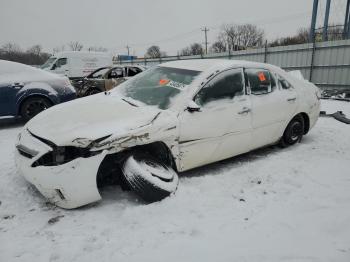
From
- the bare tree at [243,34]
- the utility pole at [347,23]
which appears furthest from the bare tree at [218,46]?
the utility pole at [347,23]

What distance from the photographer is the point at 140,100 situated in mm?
3625

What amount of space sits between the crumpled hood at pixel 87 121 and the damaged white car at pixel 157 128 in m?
0.01

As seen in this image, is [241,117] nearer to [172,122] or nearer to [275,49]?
A: [172,122]

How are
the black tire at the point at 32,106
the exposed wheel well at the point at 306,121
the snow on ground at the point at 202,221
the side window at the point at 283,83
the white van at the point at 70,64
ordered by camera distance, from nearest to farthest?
the snow on ground at the point at 202,221
the side window at the point at 283,83
the exposed wheel well at the point at 306,121
the black tire at the point at 32,106
the white van at the point at 70,64

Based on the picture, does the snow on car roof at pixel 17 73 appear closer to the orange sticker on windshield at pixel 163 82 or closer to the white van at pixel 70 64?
the orange sticker on windshield at pixel 163 82

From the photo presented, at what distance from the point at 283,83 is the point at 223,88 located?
4.54 feet

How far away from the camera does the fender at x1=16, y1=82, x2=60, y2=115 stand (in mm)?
6078

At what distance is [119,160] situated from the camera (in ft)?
9.82

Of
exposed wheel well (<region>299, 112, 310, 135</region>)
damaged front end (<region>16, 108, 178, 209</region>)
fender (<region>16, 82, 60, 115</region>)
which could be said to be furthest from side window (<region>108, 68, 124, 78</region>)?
damaged front end (<region>16, 108, 178, 209</region>)

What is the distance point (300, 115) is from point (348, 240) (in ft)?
8.98

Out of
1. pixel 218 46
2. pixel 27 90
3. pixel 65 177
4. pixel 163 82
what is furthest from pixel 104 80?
pixel 218 46

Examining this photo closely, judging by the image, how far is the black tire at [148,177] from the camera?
286 centimetres

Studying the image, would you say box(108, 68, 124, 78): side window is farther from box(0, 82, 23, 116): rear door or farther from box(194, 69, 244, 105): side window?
box(194, 69, 244, 105): side window

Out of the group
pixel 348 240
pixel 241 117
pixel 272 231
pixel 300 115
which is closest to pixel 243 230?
pixel 272 231
